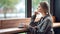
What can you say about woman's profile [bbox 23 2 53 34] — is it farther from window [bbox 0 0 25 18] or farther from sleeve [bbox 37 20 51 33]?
window [bbox 0 0 25 18]

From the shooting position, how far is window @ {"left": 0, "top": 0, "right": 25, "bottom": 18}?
320 cm

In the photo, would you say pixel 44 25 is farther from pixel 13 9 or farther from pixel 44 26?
pixel 13 9

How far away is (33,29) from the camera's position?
8.43 feet

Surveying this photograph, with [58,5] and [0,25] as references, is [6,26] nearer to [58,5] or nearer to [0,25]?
[0,25]

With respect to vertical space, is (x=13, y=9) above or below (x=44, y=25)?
above

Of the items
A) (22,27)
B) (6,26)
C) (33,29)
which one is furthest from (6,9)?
(33,29)

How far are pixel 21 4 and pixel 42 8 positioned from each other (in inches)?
37.5

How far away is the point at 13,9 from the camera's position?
3311 mm

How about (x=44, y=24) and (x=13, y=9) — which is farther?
(x=13, y=9)

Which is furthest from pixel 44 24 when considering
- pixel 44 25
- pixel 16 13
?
pixel 16 13

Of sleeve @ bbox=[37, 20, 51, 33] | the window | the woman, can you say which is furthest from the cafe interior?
sleeve @ bbox=[37, 20, 51, 33]

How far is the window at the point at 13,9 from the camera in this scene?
3.20 meters

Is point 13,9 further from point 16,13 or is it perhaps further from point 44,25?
point 44,25

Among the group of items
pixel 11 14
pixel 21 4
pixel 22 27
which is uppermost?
pixel 21 4
